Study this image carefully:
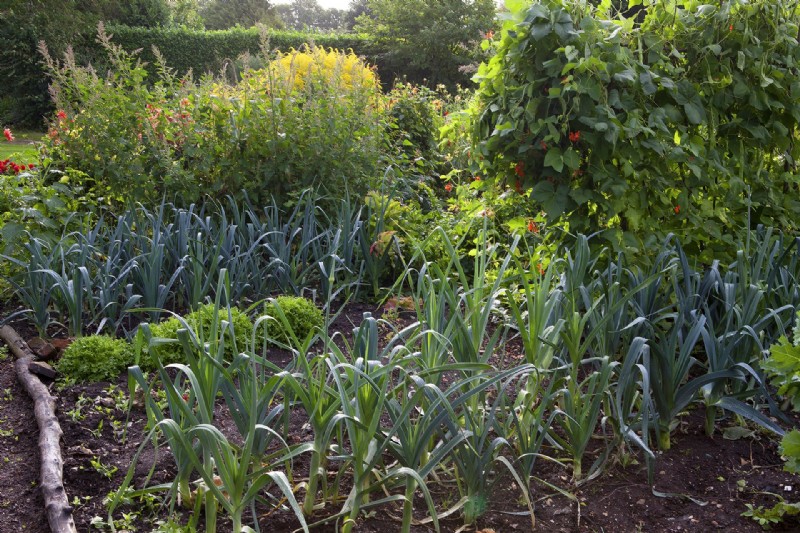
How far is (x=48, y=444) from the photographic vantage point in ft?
8.87

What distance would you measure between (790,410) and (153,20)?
22.2 metres

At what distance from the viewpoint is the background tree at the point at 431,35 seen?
22.5m

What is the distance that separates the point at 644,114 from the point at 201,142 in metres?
2.98

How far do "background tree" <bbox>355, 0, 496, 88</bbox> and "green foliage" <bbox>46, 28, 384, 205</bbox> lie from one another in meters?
17.5

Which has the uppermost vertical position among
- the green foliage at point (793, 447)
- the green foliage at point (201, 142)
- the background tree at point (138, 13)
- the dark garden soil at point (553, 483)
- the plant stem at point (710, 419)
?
the background tree at point (138, 13)

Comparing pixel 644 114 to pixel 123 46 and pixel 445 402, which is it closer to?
pixel 445 402

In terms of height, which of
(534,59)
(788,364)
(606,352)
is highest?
(534,59)

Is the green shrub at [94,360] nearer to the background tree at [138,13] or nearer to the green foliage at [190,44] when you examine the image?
the green foliage at [190,44]

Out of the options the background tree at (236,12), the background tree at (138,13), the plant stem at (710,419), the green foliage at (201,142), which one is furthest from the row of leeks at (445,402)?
the background tree at (236,12)

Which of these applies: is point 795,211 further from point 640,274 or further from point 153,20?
point 153,20

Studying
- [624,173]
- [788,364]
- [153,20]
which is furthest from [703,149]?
→ [153,20]

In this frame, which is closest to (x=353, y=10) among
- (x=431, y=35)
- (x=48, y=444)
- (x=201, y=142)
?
(x=431, y=35)

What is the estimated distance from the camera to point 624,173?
12.1 feet

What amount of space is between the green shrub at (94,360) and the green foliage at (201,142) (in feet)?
A: 5.75
